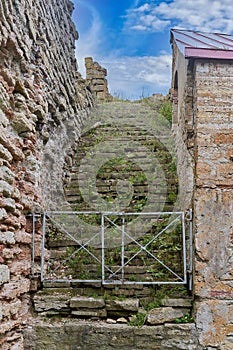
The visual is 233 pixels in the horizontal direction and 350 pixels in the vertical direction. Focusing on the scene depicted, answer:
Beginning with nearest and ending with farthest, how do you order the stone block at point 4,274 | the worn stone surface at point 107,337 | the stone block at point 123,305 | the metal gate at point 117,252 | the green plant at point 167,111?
the stone block at point 4,274 → the worn stone surface at point 107,337 → the stone block at point 123,305 → the metal gate at point 117,252 → the green plant at point 167,111

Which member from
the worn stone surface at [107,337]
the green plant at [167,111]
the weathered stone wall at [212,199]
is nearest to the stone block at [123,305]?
the worn stone surface at [107,337]

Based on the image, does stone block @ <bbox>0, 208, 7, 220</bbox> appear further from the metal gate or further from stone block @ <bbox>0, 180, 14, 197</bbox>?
the metal gate

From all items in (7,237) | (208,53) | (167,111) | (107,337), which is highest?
(167,111)

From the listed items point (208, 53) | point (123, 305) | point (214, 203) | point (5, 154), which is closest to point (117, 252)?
point (123, 305)

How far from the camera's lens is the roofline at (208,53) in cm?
440

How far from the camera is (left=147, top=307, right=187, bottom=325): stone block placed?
400 centimetres

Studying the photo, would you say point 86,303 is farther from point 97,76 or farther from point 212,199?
point 97,76

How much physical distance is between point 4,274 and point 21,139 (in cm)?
137

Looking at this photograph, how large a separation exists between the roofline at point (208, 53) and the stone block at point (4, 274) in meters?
2.92

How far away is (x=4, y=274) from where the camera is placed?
3471mm

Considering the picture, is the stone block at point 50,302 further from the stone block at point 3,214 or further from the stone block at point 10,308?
the stone block at point 3,214

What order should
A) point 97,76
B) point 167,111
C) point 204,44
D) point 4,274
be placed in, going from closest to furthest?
point 4,274, point 204,44, point 167,111, point 97,76

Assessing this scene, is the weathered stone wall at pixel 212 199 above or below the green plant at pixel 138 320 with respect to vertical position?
above

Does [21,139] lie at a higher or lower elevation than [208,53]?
lower
